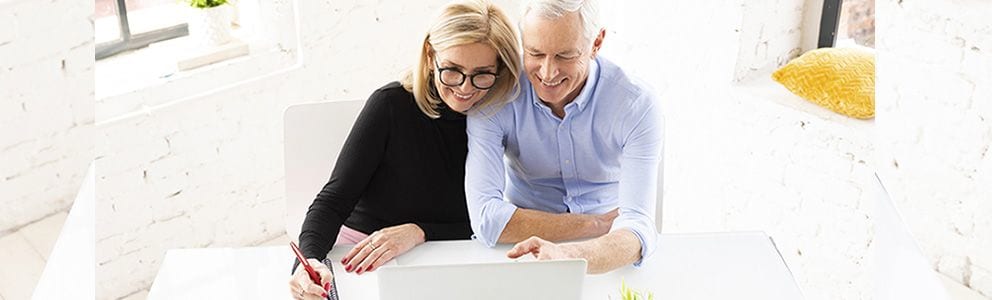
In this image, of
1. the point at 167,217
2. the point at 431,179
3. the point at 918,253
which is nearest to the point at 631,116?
the point at 431,179

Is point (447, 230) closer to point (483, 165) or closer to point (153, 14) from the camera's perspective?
point (483, 165)

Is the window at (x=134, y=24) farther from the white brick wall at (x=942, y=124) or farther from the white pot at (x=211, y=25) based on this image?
the white brick wall at (x=942, y=124)

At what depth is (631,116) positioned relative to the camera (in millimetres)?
1911

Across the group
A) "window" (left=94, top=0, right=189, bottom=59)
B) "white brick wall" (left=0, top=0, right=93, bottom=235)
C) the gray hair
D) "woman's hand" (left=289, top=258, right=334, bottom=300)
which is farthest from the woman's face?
"window" (left=94, top=0, right=189, bottom=59)

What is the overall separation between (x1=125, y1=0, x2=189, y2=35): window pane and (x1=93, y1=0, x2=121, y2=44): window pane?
0.15 ft

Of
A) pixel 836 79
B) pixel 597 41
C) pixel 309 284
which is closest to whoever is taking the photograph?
pixel 309 284

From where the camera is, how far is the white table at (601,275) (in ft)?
5.58

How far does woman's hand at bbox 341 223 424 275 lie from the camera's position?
1738mm

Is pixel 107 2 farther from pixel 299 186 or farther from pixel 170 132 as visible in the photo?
pixel 299 186

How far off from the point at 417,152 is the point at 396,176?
67 millimetres

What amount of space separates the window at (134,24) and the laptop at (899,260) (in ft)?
6.63

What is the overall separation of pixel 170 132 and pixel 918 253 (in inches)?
76.0

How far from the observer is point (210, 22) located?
280cm

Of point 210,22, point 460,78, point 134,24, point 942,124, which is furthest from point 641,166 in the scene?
point 134,24
